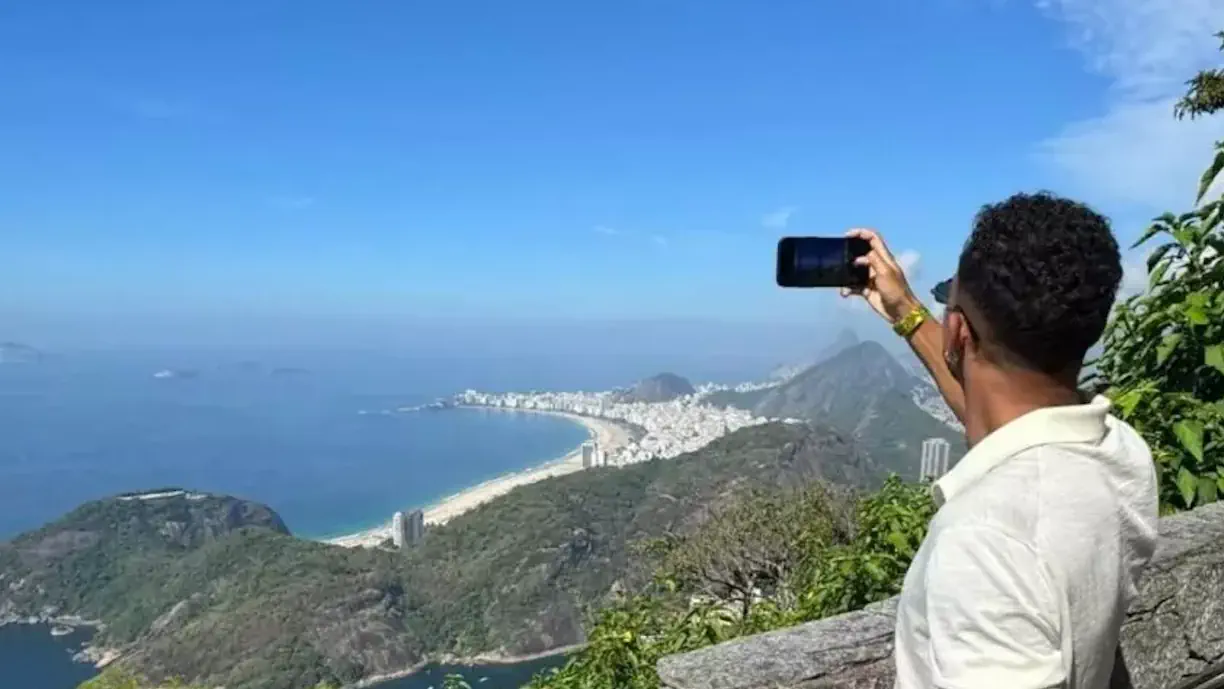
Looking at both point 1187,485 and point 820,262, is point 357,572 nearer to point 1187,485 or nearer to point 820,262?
point 1187,485

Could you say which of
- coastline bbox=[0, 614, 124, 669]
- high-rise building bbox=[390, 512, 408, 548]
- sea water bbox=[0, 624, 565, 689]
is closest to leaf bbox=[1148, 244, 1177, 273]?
sea water bbox=[0, 624, 565, 689]

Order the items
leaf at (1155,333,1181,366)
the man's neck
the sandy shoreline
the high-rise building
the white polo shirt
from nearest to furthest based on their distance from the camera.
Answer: the white polo shirt → the man's neck → leaf at (1155,333,1181,366) → the high-rise building → the sandy shoreline

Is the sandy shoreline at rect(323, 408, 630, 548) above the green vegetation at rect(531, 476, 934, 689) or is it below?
below

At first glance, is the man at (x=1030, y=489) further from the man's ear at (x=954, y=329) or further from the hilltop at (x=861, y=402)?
the hilltop at (x=861, y=402)

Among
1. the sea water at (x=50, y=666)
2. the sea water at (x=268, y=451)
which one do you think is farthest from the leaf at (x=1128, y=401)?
the sea water at (x=268, y=451)

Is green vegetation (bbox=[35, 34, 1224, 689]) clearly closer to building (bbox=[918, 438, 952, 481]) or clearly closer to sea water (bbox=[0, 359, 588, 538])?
building (bbox=[918, 438, 952, 481])

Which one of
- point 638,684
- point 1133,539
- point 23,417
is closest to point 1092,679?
point 1133,539
